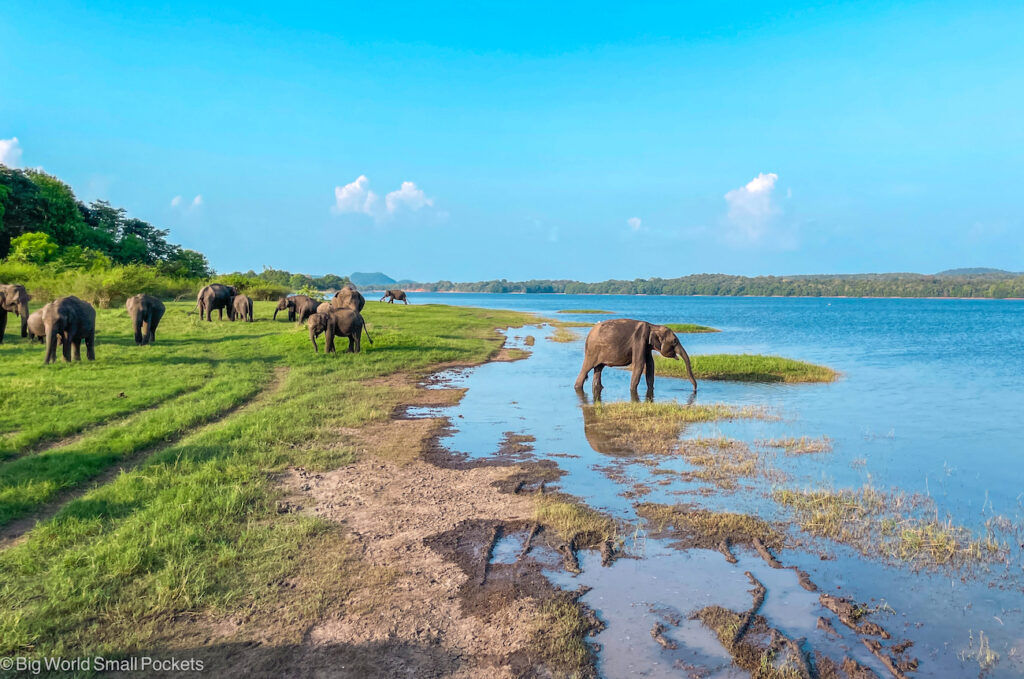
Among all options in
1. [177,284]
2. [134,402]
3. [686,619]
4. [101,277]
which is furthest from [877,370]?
[177,284]

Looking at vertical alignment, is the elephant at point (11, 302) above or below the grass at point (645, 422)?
above

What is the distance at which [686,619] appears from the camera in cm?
590

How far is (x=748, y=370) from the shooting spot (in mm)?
23969

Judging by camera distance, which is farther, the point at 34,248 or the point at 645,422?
the point at 34,248

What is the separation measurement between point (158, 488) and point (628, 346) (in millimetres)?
12678

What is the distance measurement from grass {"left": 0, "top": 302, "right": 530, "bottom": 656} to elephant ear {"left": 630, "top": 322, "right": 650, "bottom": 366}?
698 centimetres

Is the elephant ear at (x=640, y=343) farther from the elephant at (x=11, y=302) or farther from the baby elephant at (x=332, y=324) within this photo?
the elephant at (x=11, y=302)

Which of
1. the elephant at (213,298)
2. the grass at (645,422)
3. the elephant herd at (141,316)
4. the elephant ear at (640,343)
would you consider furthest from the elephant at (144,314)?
the elephant ear at (640,343)

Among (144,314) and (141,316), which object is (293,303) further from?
(141,316)

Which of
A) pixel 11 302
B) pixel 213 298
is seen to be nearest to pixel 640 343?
pixel 11 302

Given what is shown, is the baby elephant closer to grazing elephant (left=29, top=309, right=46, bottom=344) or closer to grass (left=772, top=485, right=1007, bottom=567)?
grazing elephant (left=29, top=309, right=46, bottom=344)

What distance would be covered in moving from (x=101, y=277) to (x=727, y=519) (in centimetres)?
4273

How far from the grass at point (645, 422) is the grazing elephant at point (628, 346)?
1.58m

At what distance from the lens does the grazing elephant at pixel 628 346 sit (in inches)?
707
